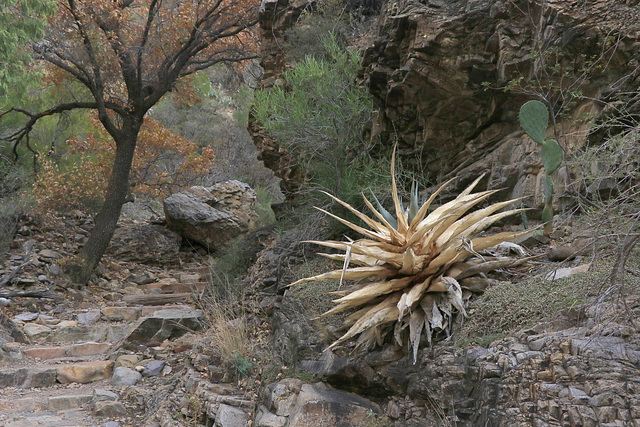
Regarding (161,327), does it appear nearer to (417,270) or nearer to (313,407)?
(313,407)

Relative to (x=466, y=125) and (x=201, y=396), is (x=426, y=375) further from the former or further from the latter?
(x=466, y=125)

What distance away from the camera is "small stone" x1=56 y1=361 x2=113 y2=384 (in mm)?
6508

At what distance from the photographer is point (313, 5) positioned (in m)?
8.30

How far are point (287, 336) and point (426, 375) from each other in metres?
1.70

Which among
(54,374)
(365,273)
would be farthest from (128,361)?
(365,273)

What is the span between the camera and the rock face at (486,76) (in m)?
4.41

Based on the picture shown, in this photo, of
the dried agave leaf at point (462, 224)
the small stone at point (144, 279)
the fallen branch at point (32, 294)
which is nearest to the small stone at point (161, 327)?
the fallen branch at point (32, 294)

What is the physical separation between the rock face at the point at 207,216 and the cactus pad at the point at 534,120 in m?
9.37

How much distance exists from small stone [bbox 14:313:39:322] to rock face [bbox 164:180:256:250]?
4.81m

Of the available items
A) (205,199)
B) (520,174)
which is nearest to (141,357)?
(520,174)

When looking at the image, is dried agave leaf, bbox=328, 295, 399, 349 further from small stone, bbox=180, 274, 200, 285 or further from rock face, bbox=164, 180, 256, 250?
rock face, bbox=164, 180, 256, 250

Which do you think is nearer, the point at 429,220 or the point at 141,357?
the point at 429,220

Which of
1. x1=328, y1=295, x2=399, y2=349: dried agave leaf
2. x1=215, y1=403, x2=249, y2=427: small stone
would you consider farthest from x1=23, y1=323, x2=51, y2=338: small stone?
x1=328, y1=295, x2=399, y2=349: dried agave leaf

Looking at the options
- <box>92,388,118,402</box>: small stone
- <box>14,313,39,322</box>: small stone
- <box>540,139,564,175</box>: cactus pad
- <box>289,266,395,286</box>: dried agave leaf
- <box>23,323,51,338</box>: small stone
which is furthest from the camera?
<box>14,313,39,322</box>: small stone
